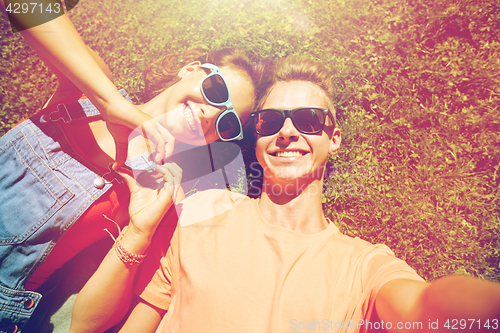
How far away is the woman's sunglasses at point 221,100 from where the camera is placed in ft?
8.02

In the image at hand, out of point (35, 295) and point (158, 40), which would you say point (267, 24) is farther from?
point (35, 295)

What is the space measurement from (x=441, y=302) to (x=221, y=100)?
223 centimetres

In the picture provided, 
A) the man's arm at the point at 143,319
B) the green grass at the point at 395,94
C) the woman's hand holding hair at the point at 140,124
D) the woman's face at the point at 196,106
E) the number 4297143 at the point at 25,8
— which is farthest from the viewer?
the green grass at the point at 395,94

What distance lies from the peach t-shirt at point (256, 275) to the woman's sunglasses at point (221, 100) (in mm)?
834

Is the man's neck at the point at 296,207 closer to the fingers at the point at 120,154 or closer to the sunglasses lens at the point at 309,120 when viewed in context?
the sunglasses lens at the point at 309,120

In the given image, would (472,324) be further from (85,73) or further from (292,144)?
(85,73)

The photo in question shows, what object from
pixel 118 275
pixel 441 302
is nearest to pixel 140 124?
pixel 118 275

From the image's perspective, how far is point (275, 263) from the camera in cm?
217

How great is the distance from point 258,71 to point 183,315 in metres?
2.54

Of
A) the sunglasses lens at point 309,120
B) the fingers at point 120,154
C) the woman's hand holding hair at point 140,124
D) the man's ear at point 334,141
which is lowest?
the man's ear at point 334,141

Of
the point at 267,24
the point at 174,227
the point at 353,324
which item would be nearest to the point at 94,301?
the point at 174,227

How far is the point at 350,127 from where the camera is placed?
10.4 ft

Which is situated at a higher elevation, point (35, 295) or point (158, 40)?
point (158, 40)

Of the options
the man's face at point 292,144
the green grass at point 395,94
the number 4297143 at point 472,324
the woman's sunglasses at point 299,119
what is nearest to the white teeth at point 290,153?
the man's face at point 292,144
